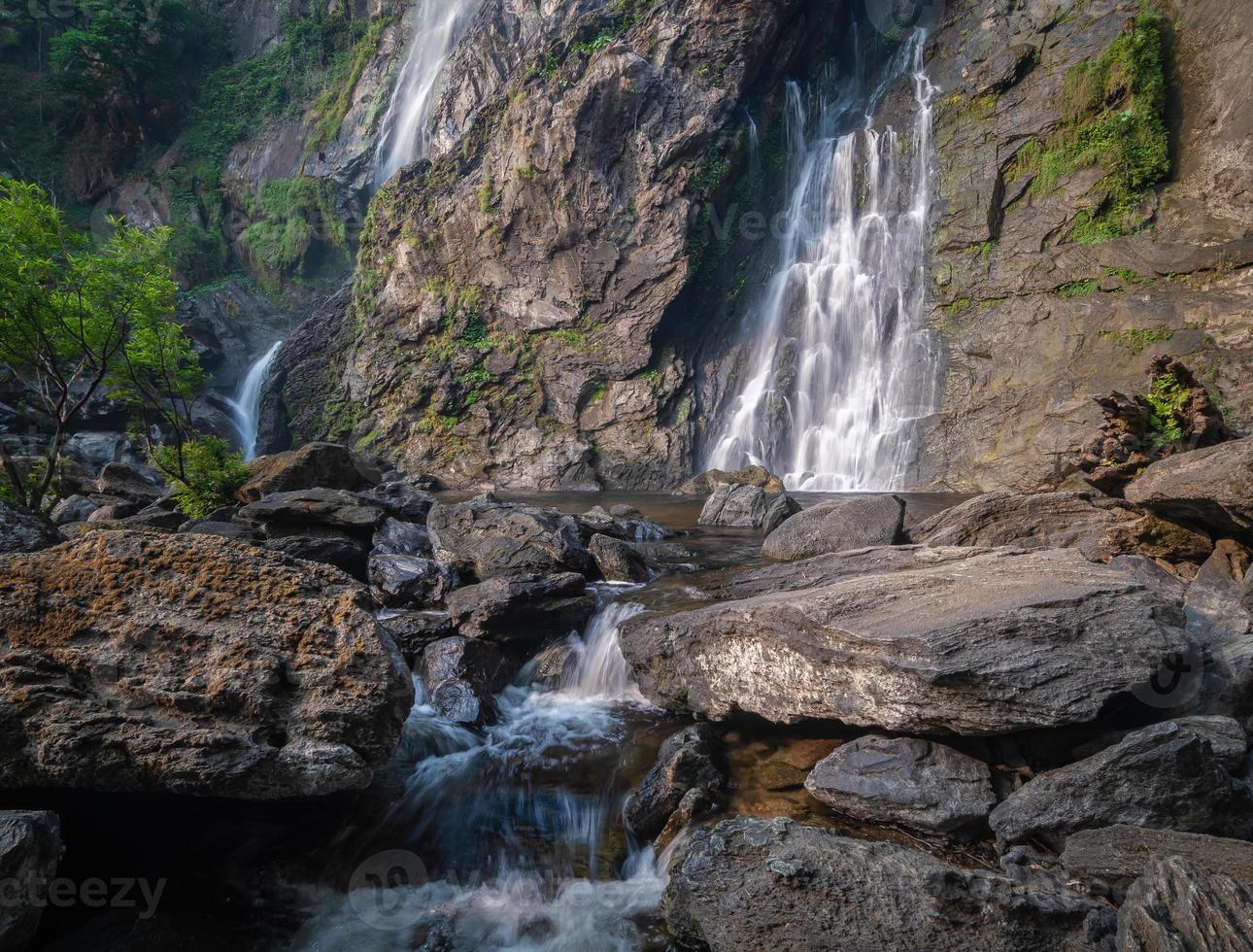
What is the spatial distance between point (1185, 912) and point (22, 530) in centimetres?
952

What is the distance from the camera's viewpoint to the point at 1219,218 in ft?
50.8

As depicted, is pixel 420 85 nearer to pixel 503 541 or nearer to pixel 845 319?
pixel 845 319

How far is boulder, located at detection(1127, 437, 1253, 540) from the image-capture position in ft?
17.7

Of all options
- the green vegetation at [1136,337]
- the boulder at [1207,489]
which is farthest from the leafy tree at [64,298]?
the green vegetation at [1136,337]

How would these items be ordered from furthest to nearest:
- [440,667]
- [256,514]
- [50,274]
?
1. [50,274]
2. [256,514]
3. [440,667]

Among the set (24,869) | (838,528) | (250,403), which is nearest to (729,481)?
(838,528)

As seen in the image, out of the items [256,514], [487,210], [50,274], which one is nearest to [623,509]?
[256,514]

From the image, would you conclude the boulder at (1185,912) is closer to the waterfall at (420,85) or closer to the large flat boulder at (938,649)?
the large flat boulder at (938,649)

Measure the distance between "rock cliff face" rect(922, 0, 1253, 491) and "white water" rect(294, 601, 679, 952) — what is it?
1441 centimetres

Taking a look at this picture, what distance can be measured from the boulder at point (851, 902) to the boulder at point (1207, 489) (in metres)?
4.21

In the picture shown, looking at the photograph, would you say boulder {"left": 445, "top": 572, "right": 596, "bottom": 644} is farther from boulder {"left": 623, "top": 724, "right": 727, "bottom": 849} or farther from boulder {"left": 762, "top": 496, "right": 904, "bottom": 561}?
boulder {"left": 762, "top": 496, "right": 904, "bottom": 561}

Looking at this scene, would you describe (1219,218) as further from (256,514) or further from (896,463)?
(256,514)

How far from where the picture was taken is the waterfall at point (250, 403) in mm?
30797

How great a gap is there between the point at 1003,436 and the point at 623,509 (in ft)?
33.8
